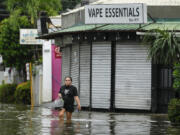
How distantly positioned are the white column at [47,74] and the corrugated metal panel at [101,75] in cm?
1064

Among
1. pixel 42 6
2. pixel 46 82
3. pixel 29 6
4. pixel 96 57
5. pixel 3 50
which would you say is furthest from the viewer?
pixel 3 50

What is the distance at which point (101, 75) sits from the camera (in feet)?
92.4

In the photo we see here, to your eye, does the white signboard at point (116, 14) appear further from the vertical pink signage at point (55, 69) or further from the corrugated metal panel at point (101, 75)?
the vertical pink signage at point (55, 69)

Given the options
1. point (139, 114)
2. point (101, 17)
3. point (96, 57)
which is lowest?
point (139, 114)

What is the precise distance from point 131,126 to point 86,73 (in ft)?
31.0

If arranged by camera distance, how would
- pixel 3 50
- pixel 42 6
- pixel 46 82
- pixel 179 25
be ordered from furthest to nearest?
pixel 3 50 → pixel 42 6 → pixel 46 82 → pixel 179 25

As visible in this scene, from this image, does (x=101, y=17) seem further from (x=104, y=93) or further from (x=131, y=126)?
(x=131, y=126)

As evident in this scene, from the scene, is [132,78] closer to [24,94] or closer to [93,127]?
[93,127]

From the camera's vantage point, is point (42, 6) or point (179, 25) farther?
point (42, 6)

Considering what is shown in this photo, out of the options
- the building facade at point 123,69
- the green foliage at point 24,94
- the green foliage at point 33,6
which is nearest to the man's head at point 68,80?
the building facade at point 123,69

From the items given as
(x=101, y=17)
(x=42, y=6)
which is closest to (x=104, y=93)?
(x=101, y=17)

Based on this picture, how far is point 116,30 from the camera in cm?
2675

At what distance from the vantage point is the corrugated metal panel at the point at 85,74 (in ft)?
94.8

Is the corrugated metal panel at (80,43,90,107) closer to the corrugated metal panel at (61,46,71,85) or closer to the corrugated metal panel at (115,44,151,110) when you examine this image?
the corrugated metal panel at (115,44,151,110)
